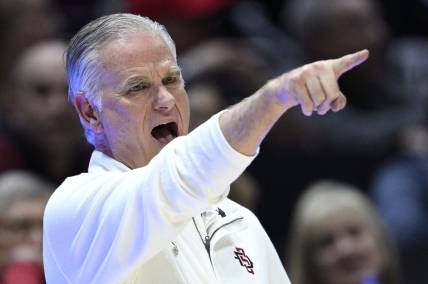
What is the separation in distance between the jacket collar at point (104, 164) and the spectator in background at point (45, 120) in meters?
2.55

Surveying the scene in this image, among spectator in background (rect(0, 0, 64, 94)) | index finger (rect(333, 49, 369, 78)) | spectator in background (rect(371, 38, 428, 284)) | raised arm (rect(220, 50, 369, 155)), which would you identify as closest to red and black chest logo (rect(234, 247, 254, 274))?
raised arm (rect(220, 50, 369, 155))

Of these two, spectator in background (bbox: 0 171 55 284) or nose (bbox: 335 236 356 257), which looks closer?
spectator in background (bbox: 0 171 55 284)

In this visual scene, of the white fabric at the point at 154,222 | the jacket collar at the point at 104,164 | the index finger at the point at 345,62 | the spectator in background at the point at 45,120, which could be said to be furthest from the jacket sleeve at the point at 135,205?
the spectator in background at the point at 45,120

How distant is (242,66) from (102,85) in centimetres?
354

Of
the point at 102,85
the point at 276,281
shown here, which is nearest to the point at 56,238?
the point at 102,85

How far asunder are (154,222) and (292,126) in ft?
12.0

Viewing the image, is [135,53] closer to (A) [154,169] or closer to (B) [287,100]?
(A) [154,169]

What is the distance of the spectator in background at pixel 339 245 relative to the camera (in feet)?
17.9

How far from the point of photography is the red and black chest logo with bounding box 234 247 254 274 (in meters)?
3.27

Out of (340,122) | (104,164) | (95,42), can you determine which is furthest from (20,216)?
(95,42)

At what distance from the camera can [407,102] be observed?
6648mm

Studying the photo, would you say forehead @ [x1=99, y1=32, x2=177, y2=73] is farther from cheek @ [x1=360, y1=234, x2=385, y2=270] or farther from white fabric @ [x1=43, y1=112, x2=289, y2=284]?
cheek @ [x1=360, y1=234, x2=385, y2=270]

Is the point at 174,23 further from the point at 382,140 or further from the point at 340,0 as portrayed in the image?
the point at 382,140

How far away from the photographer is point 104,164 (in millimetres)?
3207
